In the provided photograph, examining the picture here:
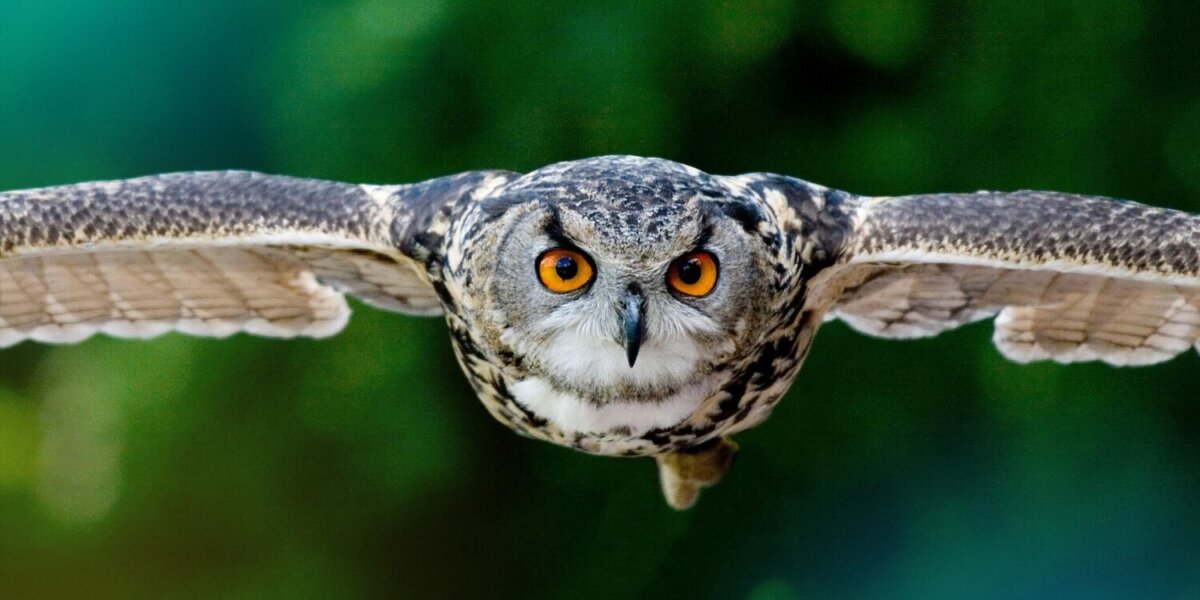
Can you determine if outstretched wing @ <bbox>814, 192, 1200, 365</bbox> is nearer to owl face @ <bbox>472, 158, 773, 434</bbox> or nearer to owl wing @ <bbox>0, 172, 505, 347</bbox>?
owl face @ <bbox>472, 158, 773, 434</bbox>

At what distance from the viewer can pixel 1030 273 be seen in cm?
236

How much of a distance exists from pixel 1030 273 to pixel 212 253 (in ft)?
4.83

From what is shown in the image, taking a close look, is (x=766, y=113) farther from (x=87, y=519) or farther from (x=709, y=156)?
(x=87, y=519)

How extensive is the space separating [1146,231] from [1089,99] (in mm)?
1762

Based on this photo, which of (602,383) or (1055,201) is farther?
(1055,201)

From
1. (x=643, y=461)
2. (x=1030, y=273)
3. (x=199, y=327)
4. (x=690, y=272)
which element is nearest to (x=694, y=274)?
(x=690, y=272)

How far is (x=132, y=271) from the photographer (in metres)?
2.49

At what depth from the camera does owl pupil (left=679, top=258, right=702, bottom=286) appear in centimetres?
173

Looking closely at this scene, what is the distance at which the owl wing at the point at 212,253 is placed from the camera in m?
2.13

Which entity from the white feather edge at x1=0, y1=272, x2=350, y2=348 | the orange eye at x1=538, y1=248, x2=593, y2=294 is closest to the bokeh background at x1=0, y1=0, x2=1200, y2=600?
the white feather edge at x1=0, y1=272, x2=350, y2=348

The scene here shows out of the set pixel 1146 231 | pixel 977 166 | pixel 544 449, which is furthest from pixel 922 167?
pixel 1146 231

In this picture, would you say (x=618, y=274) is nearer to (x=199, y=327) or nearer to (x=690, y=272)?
(x=690, y=272)

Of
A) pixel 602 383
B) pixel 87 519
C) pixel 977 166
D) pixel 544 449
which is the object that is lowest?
pixel 87 519

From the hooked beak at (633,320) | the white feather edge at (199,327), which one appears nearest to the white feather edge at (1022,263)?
the hooked beak at (633,320)
